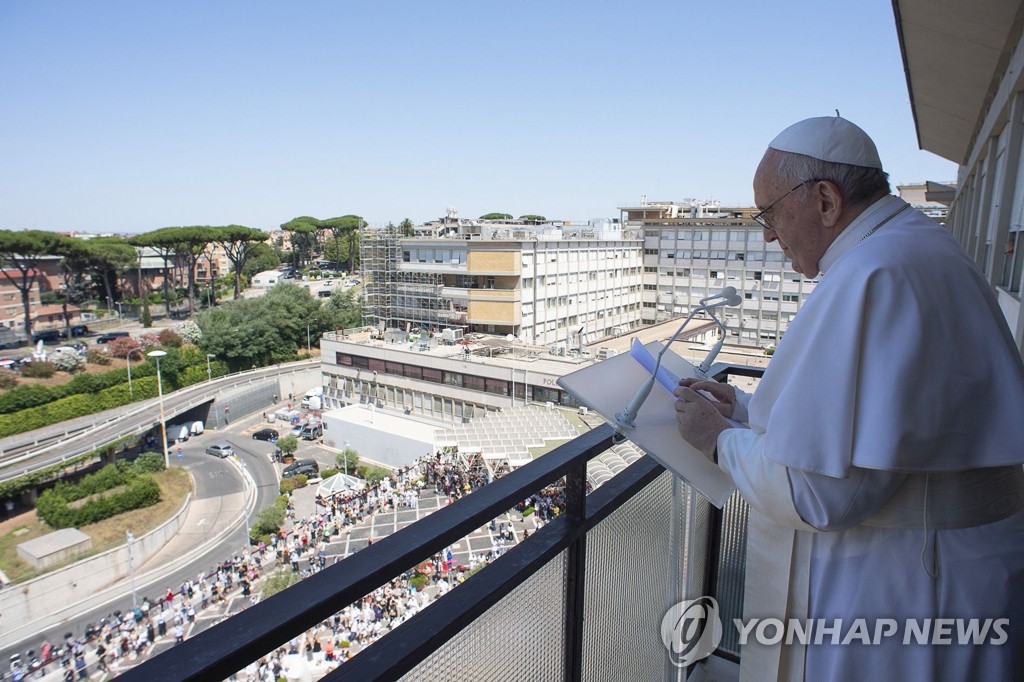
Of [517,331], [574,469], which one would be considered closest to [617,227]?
[517,331]

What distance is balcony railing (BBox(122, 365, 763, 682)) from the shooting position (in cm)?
63

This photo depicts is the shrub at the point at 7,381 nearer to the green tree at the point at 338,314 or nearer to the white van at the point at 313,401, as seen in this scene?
the white van at the point at 313,401

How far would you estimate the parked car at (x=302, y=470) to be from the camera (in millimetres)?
18942

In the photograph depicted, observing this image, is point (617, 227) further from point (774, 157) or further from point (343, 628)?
point (774, 157)

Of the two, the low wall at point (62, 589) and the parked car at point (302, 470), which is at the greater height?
the parked car at point (302, 470)

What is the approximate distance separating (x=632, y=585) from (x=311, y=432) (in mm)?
22865

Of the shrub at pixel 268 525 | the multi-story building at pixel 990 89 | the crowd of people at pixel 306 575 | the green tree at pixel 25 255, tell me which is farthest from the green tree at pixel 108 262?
the multi-story building at pixel 990 89

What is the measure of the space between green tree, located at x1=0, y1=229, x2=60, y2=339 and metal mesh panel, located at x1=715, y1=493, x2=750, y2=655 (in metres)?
39.5

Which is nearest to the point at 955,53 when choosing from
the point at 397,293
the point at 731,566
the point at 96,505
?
the point at 731,566

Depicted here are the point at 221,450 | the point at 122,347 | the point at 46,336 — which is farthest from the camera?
the point at 46,336

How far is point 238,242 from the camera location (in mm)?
42250

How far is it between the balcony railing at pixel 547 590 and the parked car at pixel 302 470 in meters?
18.6

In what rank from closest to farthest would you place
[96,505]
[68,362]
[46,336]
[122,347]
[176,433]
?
1. [96,505]
2. [176,433]
3. [68,362]
4. [122,347]
5. [46,336]

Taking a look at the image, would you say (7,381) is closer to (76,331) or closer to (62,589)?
(62,589)
